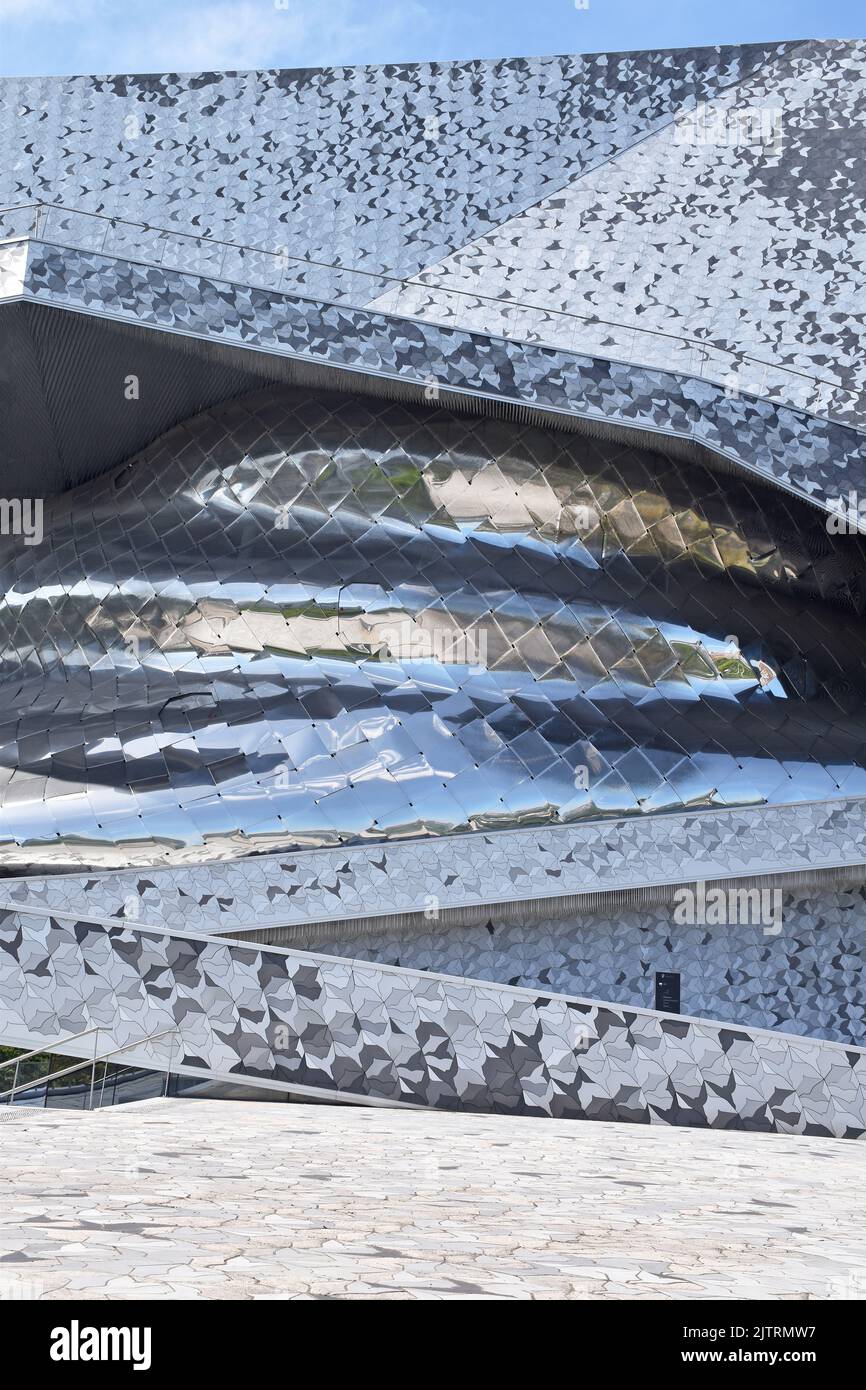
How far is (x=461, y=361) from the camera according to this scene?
12148mm

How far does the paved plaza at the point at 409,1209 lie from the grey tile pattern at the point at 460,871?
10.4 ft

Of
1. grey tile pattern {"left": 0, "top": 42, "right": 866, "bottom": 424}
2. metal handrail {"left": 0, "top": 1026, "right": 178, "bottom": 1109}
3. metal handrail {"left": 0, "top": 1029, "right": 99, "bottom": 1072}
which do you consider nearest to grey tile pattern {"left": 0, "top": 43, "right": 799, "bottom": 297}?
grey tile pattern {"left": 0, "top": 42, "right": 866, "bottom": 424}

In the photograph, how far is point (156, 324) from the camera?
12.5 metres

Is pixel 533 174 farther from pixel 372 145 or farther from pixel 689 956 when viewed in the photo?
pixel 689 956

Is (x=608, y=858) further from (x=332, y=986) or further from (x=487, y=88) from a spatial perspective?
(x=487, y=88)

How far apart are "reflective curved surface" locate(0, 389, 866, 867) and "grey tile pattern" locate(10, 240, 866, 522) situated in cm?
140

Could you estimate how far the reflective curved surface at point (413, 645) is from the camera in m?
11.8

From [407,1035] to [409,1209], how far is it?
380 centimetres

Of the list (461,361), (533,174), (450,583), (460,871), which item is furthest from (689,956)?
(533,174)

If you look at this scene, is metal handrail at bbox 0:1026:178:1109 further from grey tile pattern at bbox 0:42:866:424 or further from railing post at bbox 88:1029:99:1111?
grey tile pattern at bbox 0:42:866:424

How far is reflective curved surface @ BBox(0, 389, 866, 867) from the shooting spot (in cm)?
1178

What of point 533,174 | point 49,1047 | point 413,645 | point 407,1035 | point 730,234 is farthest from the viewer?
point 533,174

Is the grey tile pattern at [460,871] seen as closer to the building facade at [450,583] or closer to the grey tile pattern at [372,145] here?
the building facade at [450,583]

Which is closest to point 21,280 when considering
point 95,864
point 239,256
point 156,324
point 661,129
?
point 156,324
